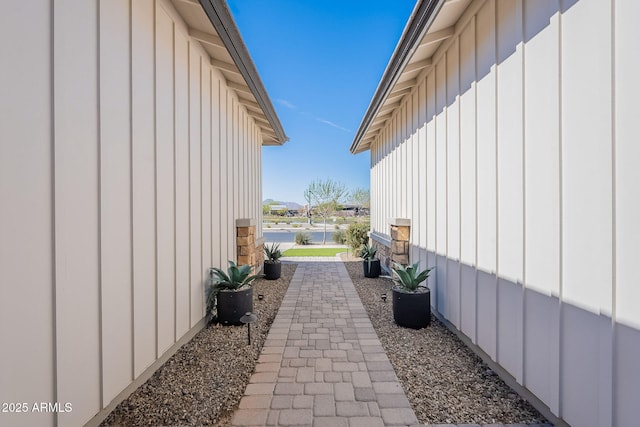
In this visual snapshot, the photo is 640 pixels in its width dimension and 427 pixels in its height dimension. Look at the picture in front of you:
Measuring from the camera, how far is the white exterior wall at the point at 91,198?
1638 millimetres

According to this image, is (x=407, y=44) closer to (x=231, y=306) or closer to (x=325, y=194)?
(x=231, y=306)

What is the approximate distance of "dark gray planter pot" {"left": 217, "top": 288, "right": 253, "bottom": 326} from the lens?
416 cm

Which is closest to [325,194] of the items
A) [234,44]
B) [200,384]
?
[234,44]

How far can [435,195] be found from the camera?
14.6ft

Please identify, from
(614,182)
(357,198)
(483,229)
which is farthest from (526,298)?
(357,198)

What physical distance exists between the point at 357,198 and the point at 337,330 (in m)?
18.0

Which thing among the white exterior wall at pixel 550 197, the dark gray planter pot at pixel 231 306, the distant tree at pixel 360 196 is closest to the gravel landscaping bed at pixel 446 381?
the white exterior wall at pixel 550 197

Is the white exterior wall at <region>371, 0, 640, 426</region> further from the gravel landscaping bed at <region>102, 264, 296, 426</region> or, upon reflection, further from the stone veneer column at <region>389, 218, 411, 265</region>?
the gravel landscaping bed at <region>102, 264, 296, 426</region>

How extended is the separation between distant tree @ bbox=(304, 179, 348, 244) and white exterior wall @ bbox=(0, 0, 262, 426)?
1640cm

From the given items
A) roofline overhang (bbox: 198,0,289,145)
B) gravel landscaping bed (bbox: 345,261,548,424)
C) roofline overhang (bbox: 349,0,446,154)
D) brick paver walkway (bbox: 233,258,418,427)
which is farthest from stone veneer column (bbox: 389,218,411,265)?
roofline overhang (bbox: 198,0,289,145)

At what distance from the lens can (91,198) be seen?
213 cm

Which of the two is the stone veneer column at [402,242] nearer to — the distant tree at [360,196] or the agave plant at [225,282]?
the agave plant at [225,282]

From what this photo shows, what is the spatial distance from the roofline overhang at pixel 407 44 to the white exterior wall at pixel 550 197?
0.57 m

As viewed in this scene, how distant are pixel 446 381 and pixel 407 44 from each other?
3.89 meters
